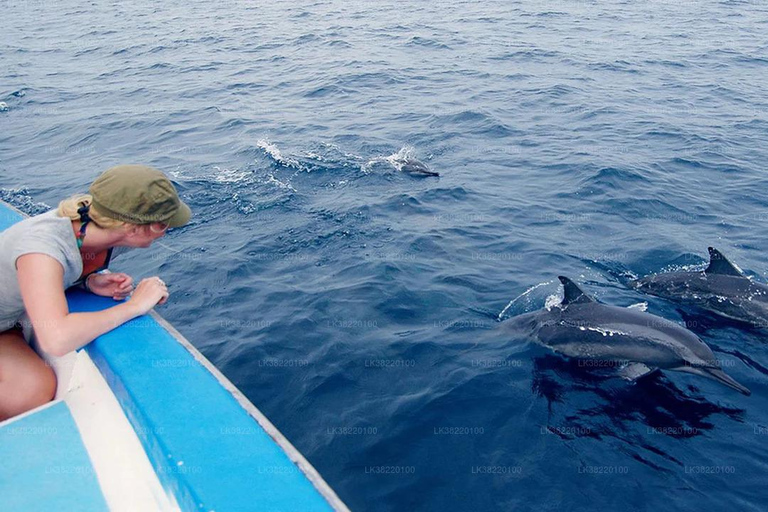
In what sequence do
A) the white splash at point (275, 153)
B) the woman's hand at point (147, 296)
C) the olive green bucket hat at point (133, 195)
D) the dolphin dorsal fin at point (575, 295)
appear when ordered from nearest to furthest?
1. the olive green bucket hat at point (133, 195)
2. the woman's hand at point (147, 296)
3. the dolphin dorsal fin at point (575, 295)
4. the white splash at point (275, 153)

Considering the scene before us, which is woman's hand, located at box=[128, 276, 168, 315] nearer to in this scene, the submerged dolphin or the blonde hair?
the blonde hair

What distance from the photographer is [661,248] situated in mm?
9477

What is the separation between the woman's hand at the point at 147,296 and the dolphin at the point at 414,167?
8.27 m

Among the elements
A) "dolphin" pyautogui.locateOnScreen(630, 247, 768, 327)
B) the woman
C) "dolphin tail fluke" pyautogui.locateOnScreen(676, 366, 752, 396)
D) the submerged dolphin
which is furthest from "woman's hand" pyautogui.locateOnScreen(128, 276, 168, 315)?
"dolphin" pyautogui.locateOnScreen(630, 247, 768, 327)

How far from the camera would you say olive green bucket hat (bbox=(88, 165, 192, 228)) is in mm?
3633

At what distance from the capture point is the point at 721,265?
7.83m

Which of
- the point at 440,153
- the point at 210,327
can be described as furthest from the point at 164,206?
the point at 440,153

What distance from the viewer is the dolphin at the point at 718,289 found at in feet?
24.0

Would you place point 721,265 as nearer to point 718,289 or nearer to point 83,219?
point 718,289

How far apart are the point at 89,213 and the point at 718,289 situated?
747cm

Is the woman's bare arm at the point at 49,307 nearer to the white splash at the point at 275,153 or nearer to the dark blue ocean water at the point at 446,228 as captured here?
the dark blue ocean water at the point at 446,228

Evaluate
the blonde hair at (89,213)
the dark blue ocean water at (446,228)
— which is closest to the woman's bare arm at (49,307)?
the blonde hair at (89,213)

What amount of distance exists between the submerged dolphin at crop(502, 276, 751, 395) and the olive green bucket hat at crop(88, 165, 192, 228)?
4.56 meters

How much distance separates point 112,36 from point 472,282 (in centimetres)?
2912
